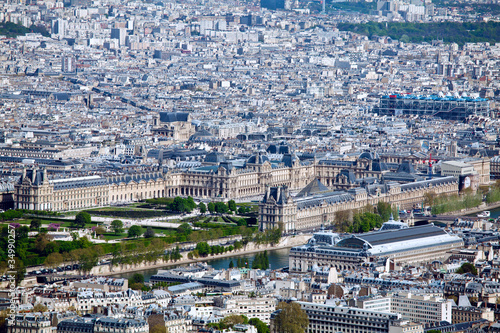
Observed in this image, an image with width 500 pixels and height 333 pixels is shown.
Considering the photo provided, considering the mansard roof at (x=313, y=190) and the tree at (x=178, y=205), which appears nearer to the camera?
the tree at (x=178, y=205)

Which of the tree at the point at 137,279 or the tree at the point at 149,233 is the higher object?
the tree at the point at 137,279

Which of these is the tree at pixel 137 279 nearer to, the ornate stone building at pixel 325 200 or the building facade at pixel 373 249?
the building facade at pixel 373 249

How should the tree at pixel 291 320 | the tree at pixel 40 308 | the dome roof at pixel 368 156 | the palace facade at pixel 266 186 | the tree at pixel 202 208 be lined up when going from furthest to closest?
the dome roof at pixel 368 156 < the tree at pixel 202 208 < the palace facade at pixel 266 186 < the tree at pixel 40 308 < the tree at pixel 291 320

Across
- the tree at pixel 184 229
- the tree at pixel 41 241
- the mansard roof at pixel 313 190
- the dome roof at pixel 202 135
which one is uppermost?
the tree at pixel 41 241

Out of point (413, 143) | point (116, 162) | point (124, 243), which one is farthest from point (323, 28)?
point (124, 243)

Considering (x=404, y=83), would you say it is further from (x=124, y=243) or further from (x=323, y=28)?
(x=124, y=243)

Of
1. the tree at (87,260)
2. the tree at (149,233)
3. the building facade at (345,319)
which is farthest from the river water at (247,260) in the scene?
the building facade at (345,319)

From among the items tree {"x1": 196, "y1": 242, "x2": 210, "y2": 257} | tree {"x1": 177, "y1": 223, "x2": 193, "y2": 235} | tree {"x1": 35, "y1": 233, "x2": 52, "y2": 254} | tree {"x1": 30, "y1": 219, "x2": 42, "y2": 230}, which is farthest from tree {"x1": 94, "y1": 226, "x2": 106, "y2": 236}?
tree {"x1": 196, "y1": 242, "x2": 210, "y2": 257}
